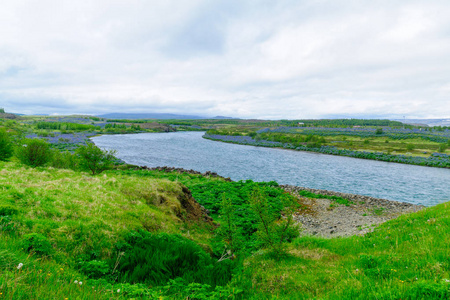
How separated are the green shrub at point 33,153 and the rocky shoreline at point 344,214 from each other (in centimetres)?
2696

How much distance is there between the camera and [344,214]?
22.0 meters

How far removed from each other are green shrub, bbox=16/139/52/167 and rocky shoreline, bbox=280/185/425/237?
88.5 feet

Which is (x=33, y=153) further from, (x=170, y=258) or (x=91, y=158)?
(x=170, y=258)

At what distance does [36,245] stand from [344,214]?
77.5 ft

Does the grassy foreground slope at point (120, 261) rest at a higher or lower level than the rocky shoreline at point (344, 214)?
higher

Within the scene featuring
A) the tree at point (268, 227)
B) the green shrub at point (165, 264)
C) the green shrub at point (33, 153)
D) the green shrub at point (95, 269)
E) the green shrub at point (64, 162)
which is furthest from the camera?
the green shrub at point (64, 162)

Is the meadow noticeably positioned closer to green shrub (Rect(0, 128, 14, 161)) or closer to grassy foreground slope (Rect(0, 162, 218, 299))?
grassy foreground slope (Rect(0, 162, 218, 299))

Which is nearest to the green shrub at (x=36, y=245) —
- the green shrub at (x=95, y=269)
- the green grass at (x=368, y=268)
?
the green shrub at (x=95, y=269)

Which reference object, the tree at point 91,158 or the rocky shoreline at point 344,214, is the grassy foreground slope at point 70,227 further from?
the tree at point 91,158

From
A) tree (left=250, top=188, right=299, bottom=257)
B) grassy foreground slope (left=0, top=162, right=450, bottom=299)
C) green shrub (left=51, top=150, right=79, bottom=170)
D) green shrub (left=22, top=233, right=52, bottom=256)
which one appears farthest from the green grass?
green shrub (left=51, top=150, right=79, bottom=170)

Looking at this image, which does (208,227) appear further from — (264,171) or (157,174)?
(264,171)

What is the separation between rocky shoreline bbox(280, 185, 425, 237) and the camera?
17.6 meters

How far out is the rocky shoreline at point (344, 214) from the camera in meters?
17.6

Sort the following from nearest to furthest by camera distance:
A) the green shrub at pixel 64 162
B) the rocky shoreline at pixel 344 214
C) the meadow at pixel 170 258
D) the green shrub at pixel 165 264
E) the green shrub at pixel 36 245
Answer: the meadow at pixel 170 258
the green shrub at pixel 36 245
the green shrub at pixel 165 264
the rocky shoreline at pixel 344 214
the green shrub at pixel 64 162
